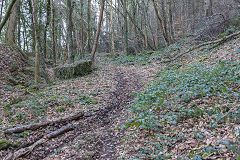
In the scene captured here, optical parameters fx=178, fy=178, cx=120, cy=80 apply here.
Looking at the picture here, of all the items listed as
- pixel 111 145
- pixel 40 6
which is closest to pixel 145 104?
pixel 111 145

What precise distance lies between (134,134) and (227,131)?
2.45m

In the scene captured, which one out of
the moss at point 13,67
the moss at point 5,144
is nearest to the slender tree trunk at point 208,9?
the moss at point 13,67

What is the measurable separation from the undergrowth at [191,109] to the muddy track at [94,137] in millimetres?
715

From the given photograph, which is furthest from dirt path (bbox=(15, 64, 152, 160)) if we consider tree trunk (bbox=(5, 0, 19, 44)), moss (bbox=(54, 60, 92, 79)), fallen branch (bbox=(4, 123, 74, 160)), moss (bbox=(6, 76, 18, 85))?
tree trunk (bbox=(5, 0, 19, 44))

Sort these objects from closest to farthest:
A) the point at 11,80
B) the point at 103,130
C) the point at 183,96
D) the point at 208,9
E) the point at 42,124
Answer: the point at 103,130 < the point at 183,96 < the point at 42,124 < the point at 11,80 < the point at 208,9

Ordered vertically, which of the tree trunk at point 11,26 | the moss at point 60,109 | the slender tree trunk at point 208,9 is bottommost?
the moss at point 60,109

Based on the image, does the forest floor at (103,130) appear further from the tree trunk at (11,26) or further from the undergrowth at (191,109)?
the tree trunk at (11,26)

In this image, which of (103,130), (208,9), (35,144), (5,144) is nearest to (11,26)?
(5,144)

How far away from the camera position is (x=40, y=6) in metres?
20.8

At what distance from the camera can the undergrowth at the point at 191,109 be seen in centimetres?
432

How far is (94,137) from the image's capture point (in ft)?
19.2

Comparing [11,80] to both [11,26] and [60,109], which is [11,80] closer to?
[11,26]

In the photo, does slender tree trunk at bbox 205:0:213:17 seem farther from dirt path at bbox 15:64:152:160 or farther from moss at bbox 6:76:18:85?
moss at bbox 6:76:18:85

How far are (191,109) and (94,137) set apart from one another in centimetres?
320
